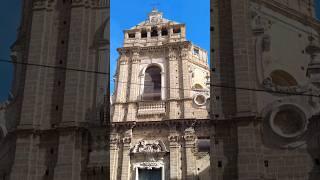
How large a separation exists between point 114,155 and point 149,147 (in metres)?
1.89

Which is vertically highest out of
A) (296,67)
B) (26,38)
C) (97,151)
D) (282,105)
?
(26,38)

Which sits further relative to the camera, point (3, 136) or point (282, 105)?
point (3, 136)

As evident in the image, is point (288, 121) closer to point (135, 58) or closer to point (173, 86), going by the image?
point (173, 86)

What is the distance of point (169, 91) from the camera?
1029 inches

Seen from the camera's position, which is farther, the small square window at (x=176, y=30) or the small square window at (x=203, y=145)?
the small square window at (x=176, y=30)

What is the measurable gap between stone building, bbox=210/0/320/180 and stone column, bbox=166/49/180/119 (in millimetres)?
10970

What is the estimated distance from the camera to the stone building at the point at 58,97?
13.0 m

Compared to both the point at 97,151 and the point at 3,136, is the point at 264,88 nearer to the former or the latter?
the point at 97,151

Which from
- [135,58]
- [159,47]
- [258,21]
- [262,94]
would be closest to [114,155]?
[135,58]

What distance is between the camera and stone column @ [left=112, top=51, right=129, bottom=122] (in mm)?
26016

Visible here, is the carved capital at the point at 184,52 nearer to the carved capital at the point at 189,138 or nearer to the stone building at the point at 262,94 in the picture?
the carved capital at the point at 189,138

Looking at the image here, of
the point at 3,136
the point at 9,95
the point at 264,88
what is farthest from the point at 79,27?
the point at 264,88

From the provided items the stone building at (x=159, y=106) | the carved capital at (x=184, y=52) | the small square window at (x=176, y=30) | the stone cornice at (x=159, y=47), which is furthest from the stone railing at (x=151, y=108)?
the small square window at (x=176, y=30)

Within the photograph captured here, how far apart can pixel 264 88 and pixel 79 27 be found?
19.0ft
